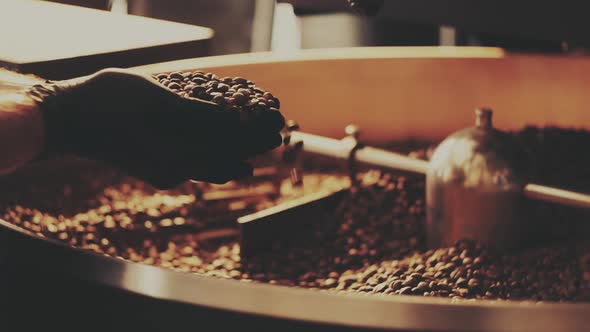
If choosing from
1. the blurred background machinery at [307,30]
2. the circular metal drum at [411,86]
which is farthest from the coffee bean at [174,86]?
the blurred background machinery at [307,30]

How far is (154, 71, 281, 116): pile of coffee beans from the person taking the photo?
1020mm

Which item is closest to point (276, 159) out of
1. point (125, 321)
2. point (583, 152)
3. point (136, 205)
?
point (136, 205)

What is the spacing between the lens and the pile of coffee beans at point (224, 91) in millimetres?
1020

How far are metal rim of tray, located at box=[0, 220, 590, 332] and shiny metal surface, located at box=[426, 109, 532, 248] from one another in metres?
0.67

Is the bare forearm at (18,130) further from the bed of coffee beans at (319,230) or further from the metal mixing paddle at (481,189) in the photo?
the metal mixing paddle at (481,189)

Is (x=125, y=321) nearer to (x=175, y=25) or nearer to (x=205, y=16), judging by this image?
(x=175, y=25)

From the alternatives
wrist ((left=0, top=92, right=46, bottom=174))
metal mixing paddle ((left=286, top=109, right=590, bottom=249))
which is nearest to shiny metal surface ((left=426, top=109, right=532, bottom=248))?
metal mixing paddle ((left=286, top=109, right=590, bottom=249))

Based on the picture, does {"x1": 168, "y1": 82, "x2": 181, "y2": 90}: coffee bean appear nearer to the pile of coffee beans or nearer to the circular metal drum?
the pile of coffee beans

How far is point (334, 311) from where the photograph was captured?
2.38 feet

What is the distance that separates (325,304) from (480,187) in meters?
0.73

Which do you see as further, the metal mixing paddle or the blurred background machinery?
the blurred background machinery

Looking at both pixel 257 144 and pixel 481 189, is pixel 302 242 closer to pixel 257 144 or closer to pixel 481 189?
pixel 481 189

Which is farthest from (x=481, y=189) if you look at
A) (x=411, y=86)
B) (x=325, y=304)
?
(x=325, y=304)

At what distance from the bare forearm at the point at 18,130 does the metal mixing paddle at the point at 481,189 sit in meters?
0.47
